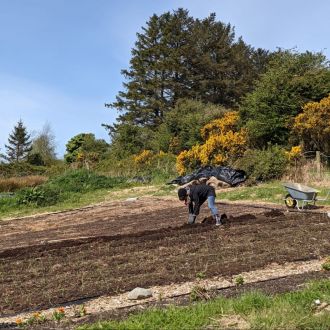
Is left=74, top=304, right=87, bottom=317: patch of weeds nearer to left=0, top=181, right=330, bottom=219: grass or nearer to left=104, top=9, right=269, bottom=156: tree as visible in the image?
left=0, top=181, right=330, bottom=219: grass

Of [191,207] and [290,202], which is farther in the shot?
[290,202]

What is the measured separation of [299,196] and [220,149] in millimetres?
11565

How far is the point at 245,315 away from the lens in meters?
4.21

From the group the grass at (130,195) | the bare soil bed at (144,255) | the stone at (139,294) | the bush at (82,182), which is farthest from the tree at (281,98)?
the stone at (139,294)

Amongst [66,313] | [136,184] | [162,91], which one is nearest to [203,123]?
[136,184]

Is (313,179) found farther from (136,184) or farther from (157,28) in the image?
(157,28)

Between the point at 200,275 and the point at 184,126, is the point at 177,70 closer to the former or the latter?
the point at 184,126

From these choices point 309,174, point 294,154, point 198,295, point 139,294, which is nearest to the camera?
point 198,295

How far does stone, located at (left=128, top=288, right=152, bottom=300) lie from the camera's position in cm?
528

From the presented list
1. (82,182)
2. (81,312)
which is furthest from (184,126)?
(81,312)

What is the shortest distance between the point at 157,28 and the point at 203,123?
63.4 feet

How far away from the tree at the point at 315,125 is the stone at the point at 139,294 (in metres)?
15.8

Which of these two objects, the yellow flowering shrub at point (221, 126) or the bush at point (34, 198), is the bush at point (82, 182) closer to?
the bush at point (34, 198)

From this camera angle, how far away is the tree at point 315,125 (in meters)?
19.7
